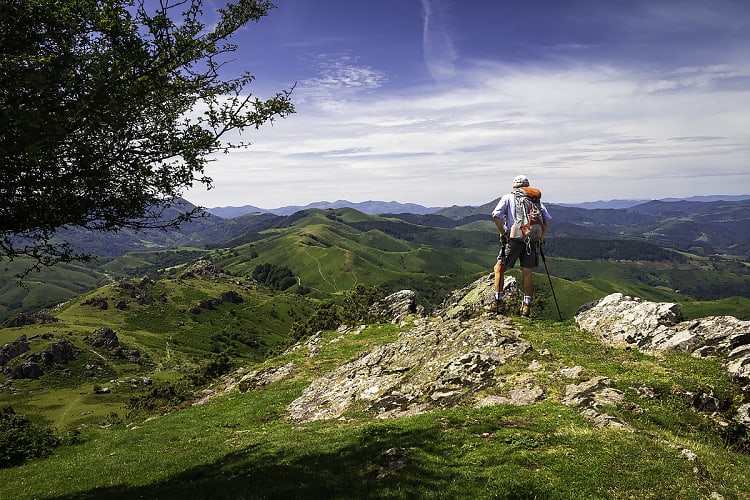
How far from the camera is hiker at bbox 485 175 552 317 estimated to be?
2164 centimetres

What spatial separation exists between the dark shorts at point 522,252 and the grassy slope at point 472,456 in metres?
5.31

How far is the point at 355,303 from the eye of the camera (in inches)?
3910

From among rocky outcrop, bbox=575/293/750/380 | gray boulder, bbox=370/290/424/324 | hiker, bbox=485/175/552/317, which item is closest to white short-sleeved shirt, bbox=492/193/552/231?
hiker, bbox=485/175/552/317

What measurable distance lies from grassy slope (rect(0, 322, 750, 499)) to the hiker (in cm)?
564

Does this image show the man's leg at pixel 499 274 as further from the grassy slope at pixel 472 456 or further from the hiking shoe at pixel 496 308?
the grassy slope at pixel 472 456

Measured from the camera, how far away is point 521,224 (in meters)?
21.7

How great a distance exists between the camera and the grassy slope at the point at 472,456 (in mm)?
11609

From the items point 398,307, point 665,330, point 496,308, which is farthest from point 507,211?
point 398,307

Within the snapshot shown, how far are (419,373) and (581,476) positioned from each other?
579 inches

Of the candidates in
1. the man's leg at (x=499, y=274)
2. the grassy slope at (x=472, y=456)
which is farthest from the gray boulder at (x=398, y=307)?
the grassy slope at (x=472, y=456)

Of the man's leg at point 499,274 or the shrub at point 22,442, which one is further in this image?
the shrub at point 22,442

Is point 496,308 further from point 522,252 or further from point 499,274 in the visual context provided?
point 522,252

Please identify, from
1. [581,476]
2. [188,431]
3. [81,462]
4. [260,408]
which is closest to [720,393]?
[581,476]

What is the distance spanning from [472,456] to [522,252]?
12630mm
